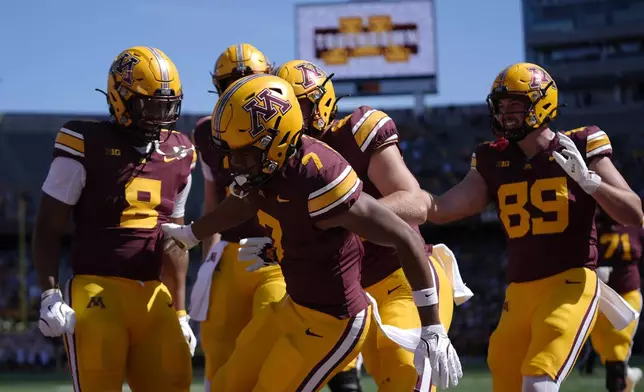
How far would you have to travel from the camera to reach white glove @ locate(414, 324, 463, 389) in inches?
138

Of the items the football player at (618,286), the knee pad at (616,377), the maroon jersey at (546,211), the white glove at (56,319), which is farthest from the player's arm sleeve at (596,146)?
the knee pad at (616,377)

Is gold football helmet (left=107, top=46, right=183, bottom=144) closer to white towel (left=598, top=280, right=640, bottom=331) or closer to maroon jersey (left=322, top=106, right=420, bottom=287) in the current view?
maroon jersey (left=322, top=106, right=420, bottom=287)

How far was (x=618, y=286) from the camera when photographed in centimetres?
895

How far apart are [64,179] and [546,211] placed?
2561mm

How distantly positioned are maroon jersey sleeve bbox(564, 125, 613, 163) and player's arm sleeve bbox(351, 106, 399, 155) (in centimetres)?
135

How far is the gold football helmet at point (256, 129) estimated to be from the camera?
355 cm

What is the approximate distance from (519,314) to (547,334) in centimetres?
29

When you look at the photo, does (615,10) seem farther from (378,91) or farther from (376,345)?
(376,345)

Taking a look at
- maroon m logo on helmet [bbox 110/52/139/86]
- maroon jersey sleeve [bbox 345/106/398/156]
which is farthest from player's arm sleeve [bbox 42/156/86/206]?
maroon jersey sleeve [bbox 345/106/398/156]

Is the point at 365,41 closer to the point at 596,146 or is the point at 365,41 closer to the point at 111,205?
the point at 596,146

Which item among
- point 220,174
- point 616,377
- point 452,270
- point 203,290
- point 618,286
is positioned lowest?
point 616,377

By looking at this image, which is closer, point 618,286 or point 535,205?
point 535,205

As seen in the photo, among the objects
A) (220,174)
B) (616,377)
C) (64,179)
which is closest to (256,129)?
(64,179)

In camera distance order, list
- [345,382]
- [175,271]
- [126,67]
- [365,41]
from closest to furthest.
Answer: [126,67], [175,271], [345,382], [365,41]
